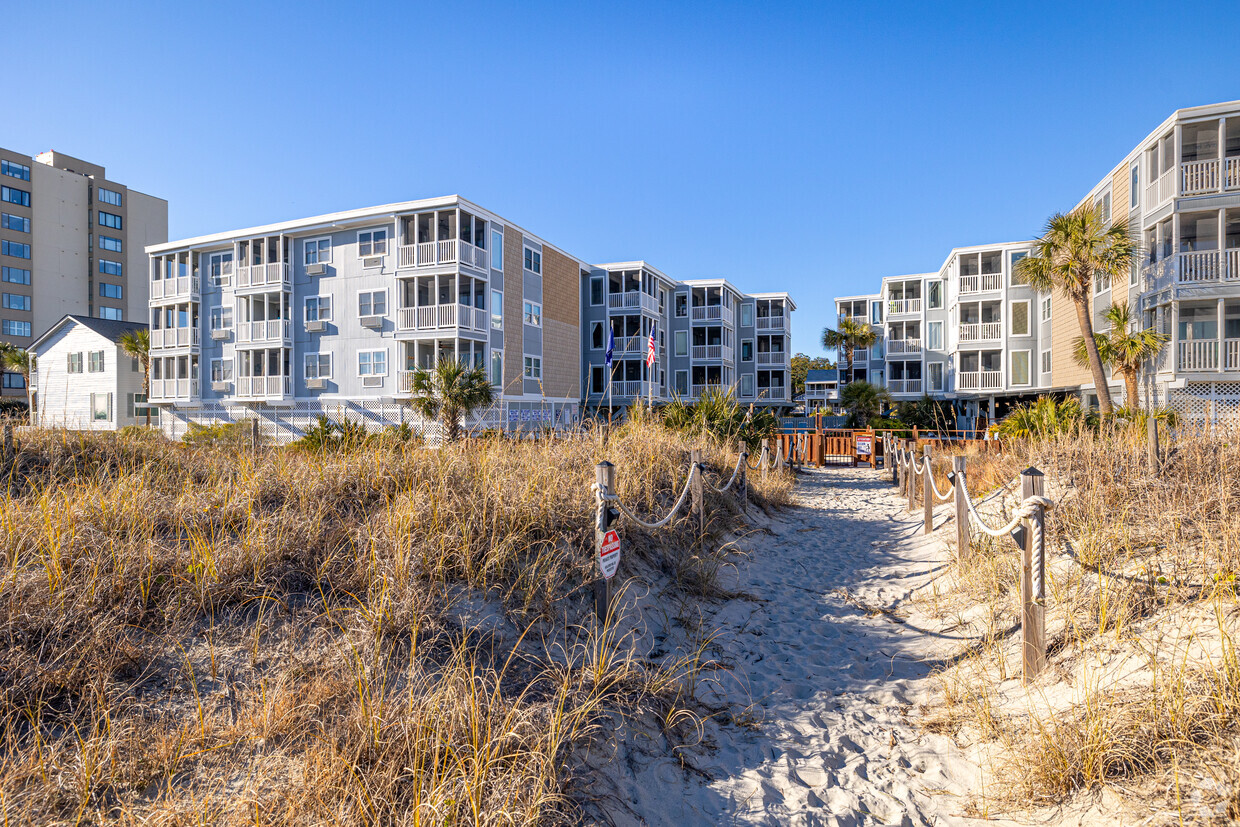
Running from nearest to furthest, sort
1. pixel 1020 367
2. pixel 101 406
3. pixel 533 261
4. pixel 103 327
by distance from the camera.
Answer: pixel 533 261 → pixel 1020 367 → pixel 101 406 → pixel 103 327

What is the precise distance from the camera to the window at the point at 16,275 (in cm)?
5116

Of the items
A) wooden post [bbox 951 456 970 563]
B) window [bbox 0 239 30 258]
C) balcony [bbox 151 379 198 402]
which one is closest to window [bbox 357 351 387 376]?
balcony [bbox 151 379 198 402]

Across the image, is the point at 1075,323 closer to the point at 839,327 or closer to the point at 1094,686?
the point at 839,327

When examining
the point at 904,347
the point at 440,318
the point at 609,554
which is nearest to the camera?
the point at 609,554

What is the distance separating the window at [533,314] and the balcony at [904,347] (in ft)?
83.0

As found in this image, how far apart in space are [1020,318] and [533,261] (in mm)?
27863

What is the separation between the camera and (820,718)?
4.21 meters

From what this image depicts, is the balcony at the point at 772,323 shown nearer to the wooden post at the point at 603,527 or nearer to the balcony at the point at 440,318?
the balcony at the point at 440,318

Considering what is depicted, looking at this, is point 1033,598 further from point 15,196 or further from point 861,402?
point 15,196

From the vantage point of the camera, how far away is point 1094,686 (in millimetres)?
3717

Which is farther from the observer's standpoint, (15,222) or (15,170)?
(15,222)

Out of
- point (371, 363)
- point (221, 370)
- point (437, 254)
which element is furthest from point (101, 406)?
point (437, 254)

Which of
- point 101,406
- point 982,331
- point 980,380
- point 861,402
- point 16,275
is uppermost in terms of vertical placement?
point 16,275

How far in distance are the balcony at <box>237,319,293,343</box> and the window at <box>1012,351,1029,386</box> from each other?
3937 centimetres
